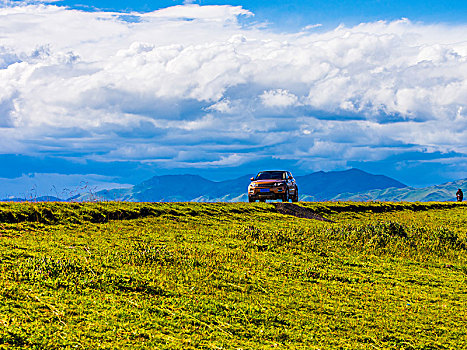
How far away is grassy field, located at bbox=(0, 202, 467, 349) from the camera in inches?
349

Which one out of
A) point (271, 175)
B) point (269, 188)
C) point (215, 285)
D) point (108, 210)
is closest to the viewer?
point (215, 285)

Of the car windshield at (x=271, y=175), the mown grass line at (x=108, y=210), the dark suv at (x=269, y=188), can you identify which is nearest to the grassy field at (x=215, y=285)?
the mown grass line at (x=108, y=210)

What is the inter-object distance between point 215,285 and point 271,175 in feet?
87.8

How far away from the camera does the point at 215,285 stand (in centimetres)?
1254

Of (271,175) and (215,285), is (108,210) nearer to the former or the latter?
(215,285)

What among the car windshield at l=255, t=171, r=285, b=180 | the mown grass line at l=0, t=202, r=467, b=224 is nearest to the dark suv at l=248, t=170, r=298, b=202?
the car windshield at l=255, t=171, r=285, b=180

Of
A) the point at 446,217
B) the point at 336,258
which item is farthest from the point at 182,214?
the point at 446,217

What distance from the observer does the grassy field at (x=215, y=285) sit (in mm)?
8875

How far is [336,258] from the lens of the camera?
1792cm

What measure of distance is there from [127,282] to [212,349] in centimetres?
409

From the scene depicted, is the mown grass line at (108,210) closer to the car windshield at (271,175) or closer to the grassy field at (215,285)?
the grassy field at (215,285)

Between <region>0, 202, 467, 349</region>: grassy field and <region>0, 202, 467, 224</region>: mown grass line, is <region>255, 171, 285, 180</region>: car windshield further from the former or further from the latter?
<region>0, 202, 467, 349</region>: grassy field

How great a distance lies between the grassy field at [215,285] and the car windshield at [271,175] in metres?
14.9

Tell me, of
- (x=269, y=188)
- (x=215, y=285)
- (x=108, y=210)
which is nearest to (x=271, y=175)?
(x=269, y=188)
